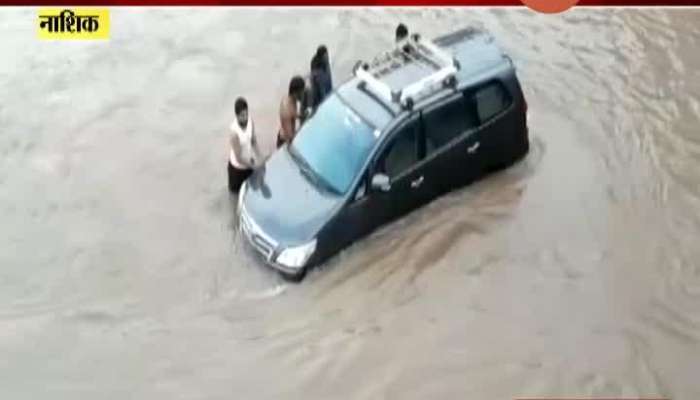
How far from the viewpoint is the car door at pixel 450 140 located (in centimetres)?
791

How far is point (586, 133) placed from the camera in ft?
28.9

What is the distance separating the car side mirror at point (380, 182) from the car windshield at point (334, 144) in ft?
0.46

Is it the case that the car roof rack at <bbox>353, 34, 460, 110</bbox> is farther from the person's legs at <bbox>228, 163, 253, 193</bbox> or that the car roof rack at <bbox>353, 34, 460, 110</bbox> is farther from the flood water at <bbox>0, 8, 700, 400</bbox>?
the person's legs at <bbox>228, 163, 253, 193</bbox>

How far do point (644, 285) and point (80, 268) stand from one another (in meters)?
4.00

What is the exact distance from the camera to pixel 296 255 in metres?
7.60

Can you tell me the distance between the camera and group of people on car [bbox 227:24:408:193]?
7.96m

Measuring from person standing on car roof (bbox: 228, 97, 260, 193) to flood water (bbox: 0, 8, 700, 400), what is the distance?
266mm

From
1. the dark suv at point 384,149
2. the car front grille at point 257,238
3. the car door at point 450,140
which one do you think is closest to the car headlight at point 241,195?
the dark suv at point 384,149

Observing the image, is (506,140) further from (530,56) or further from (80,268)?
(80,268)

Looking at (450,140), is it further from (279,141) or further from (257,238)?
(257,238)

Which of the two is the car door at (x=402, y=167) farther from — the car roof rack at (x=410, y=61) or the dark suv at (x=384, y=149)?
the car roof rack at (x=410, y=61)

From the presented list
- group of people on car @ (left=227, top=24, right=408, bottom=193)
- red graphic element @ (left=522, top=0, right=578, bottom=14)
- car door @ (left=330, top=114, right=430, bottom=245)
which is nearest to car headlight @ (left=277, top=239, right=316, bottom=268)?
car door @ (left=330, top=114, right=430, bottom=245)

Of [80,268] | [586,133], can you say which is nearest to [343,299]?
[80,268]

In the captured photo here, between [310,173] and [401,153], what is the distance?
666mm
